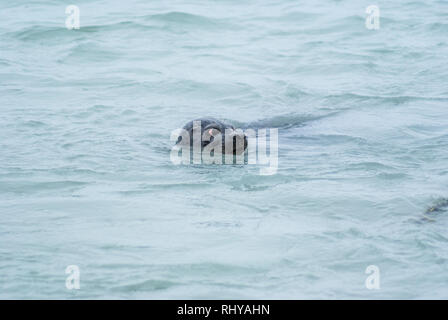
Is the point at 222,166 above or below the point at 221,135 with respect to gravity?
below

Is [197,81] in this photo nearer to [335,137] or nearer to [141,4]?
[335,137]

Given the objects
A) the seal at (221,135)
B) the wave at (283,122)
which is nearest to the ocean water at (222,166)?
the wave at (283,122)

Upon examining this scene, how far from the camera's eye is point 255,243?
487 centimetres

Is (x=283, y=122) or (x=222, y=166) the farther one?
(x=283, y=122)

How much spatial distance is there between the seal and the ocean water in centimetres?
24

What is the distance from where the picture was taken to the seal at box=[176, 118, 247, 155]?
6605mm

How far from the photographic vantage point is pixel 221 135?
6.61m

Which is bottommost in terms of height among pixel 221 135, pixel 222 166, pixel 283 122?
pixel 222 166

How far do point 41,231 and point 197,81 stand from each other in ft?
17.9

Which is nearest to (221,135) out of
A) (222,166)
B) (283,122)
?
(222,166)

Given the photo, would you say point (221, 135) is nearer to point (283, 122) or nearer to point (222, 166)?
point (222, 166)

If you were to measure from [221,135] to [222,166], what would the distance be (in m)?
0.28
